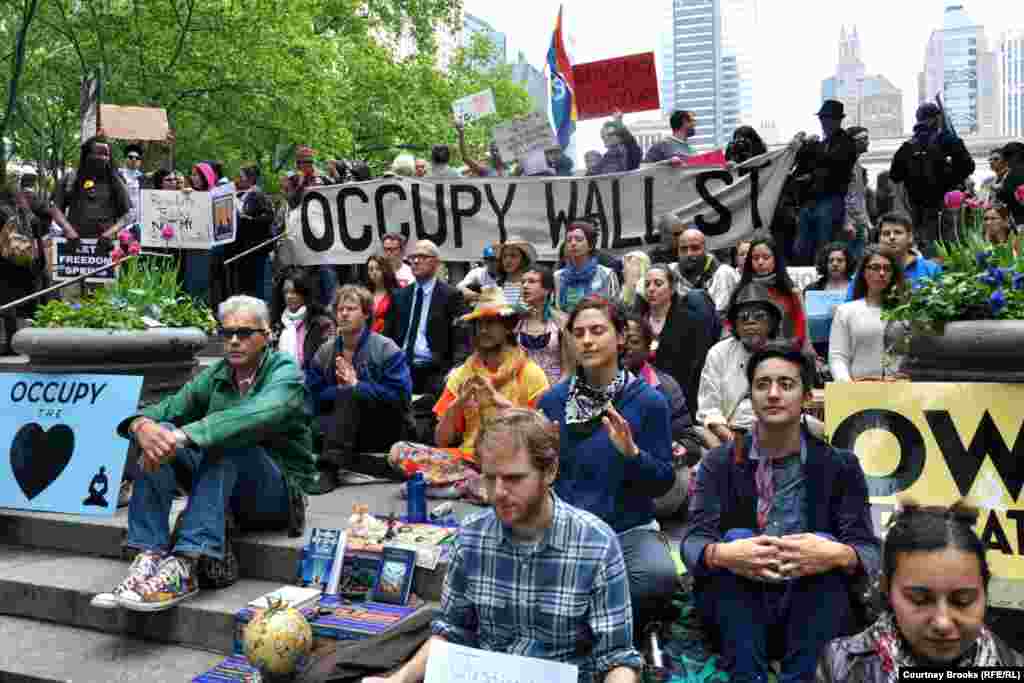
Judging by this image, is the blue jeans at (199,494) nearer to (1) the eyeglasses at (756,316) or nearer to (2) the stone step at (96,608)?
(2) the stone step at (96,608)

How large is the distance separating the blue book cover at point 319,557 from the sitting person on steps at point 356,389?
5.14 feet

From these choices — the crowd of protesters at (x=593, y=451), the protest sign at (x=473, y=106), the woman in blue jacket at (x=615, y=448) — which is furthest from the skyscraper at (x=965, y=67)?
the woman in blue jacket at (x=615, y=448)

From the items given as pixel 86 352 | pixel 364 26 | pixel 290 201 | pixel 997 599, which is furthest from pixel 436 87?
pixel 997 599

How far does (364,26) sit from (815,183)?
105 feet

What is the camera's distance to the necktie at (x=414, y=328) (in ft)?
27.5

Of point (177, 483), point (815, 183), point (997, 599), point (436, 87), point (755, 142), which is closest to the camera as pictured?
point (997, 599)

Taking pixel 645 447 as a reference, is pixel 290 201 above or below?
above

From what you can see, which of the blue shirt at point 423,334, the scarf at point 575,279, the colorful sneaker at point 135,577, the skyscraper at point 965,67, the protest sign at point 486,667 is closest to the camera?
the protest sign at point 486,667

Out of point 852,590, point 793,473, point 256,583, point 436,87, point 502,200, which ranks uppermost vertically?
point 436,87

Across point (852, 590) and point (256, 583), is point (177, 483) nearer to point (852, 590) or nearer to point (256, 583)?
point (256, 583)

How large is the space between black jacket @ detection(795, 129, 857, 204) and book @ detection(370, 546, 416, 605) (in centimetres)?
698

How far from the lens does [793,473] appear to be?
13.5 ft

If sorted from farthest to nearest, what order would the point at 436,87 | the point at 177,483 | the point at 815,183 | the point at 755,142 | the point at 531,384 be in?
the point at 436,87, the point at 755,142, the point at 815,183, the point at 531,384, the point at 177,483

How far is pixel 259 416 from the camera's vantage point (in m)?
5.30
